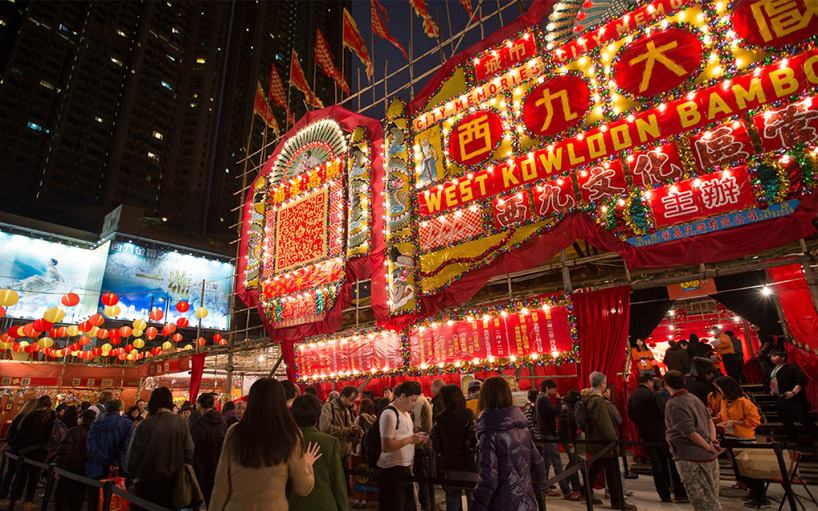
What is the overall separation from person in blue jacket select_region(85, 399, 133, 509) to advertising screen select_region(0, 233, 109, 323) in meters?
28.4

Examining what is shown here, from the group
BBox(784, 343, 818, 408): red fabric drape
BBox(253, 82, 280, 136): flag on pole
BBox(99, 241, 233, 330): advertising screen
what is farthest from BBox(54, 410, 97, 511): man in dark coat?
BBox(99, 241, 233, 330): advertising screen

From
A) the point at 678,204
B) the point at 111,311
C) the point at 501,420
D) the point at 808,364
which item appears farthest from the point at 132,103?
the point at 808,364

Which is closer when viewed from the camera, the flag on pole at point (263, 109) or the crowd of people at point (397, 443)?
the crowd of people at point (397, 443)

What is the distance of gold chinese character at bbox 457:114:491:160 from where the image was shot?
9133mm

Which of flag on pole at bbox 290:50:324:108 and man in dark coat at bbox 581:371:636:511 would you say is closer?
man in dark coat at bbox 581:371:636:511

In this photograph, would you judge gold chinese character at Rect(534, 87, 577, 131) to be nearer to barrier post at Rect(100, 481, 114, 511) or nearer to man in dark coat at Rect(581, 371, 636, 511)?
man in dark coat at Rect(581, 371, 636, 511)

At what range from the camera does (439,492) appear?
261 inches

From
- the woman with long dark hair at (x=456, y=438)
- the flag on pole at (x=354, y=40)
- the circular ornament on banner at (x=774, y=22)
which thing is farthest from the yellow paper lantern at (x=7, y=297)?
the circular ornament on banner at (x=774, y=22)

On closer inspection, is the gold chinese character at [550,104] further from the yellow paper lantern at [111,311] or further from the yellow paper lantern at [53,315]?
the yellow paper lantern at [111,311]

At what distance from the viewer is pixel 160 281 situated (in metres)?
32.9

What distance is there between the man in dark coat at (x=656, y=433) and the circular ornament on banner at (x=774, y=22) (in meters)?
5.64

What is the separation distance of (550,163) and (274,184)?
9131 mm

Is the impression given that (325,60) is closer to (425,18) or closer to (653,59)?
(425,18)

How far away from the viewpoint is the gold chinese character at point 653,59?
7333 mm
